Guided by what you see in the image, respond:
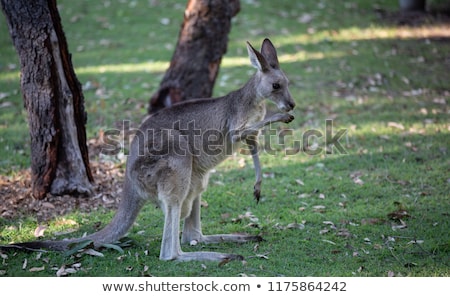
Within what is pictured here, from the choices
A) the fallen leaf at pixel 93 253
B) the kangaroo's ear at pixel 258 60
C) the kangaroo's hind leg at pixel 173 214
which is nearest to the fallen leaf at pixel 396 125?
the kangaroo's ear at pixel 258 60

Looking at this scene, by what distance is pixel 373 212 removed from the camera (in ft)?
17.4

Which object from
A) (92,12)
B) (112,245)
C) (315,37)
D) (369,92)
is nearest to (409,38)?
(315,37)

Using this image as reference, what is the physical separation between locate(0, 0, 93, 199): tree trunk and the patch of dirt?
87 millimetres

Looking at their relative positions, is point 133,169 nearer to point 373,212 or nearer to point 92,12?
point 373,212

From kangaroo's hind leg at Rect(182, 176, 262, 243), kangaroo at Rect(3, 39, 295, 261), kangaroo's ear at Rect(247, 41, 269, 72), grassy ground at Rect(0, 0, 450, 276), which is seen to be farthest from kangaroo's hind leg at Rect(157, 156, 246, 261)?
kangaroo's ear at Rect(247, 41, 269, 72)

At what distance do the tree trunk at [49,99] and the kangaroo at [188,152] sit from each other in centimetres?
109

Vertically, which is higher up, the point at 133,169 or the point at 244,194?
the point at 133,169

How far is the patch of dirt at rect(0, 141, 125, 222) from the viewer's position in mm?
5250

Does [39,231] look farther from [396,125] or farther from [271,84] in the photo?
[396,125]

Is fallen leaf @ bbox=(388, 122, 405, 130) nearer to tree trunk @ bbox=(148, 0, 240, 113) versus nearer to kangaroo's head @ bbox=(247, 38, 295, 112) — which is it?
tree trunk @ bbox=(148, 0, 240, 113)

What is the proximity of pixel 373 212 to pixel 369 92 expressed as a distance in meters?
3.65

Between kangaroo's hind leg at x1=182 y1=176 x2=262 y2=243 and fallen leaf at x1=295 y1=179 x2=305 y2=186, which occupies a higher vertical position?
Answer: kangaroo's hind leg at x1=182 y1=176 x2=262 y2=243
